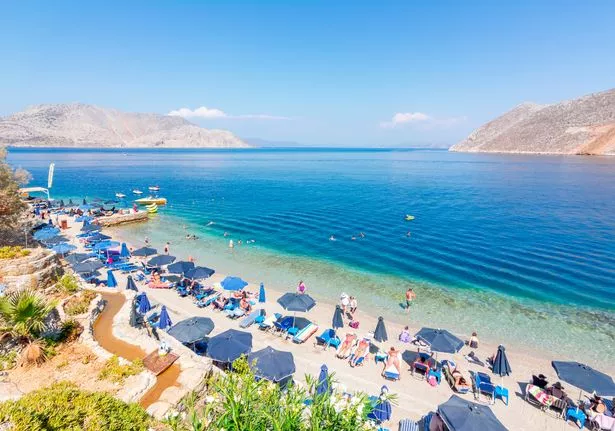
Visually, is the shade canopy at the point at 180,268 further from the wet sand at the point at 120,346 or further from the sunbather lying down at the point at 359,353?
the sunbather lying down at the point at 359,353

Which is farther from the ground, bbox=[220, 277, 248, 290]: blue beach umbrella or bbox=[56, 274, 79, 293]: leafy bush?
bbox=[56, 274, 79, 293]: leafy bush

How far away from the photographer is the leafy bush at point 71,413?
6414mm

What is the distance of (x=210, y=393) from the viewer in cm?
1070

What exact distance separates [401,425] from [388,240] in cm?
2747

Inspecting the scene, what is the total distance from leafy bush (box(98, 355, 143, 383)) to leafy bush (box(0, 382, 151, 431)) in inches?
81.3

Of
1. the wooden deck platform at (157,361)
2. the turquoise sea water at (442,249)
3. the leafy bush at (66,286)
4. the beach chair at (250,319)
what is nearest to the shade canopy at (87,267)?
the leafy bush at (66,286)

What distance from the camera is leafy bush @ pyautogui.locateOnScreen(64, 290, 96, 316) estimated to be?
13789mm

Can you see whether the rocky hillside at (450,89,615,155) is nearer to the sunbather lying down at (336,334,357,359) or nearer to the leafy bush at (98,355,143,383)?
the sunbather lying down at (336,334,357,359)

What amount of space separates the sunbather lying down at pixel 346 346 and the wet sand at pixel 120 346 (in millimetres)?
8809

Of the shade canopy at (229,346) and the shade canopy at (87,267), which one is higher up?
the shade canopy at (229,346)

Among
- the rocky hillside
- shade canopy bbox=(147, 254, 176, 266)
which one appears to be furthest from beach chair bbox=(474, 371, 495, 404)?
the rocky hillside

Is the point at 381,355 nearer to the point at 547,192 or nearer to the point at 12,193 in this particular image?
the point at 12,193

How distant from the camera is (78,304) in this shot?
14180mm

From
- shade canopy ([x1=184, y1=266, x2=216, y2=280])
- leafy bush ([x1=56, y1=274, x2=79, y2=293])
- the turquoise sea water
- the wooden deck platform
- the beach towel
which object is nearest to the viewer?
the wooden deck platform
